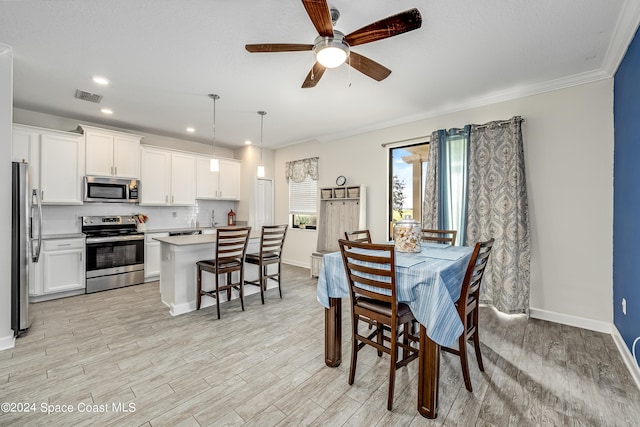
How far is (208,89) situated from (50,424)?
329 cm

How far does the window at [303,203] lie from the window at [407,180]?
5.66 ft

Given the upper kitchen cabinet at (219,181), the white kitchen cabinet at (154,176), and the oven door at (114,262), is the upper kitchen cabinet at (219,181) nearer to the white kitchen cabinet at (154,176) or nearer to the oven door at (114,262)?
the white kitchen cabinet at (154,176)

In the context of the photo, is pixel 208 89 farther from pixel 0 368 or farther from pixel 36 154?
pixel 0 368

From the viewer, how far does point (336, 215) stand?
206 inches

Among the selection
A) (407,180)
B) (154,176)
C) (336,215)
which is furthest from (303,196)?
(154,176)

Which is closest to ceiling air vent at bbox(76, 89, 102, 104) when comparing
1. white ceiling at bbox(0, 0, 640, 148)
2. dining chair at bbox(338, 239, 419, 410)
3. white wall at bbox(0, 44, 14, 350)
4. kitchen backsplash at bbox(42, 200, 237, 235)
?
→ white ceiling at bbox(0, 0, 640, 148)

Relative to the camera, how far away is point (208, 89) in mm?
3410

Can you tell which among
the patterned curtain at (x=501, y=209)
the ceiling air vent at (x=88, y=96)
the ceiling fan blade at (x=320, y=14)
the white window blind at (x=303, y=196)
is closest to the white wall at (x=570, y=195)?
the patterned curtain at (x=501, y=209)

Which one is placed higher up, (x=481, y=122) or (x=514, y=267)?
(x=481, y=122)

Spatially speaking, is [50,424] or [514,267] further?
[514,267]

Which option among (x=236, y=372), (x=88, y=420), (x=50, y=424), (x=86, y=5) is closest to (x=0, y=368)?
(x=50, y=424)

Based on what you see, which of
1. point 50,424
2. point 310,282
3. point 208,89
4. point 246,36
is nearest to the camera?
point 50,424

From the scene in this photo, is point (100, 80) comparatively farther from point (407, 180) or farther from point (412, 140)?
point (407, 180)

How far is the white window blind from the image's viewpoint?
586 cm
